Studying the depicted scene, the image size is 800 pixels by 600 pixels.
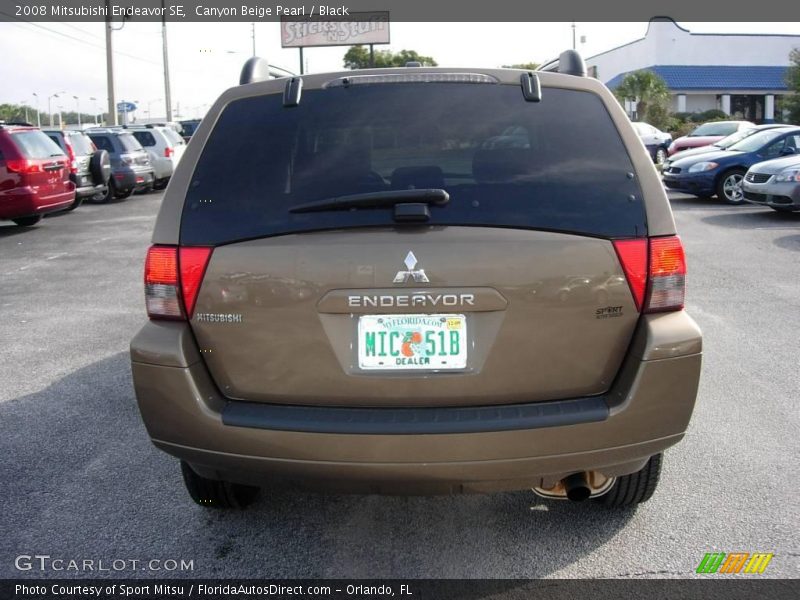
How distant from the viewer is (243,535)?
135 inches

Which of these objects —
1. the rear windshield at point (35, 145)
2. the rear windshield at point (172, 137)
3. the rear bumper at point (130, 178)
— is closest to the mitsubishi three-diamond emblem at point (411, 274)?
the rear windshield at point (35, 145)

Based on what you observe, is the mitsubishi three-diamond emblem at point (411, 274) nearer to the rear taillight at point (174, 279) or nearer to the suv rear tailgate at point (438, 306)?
the suv rear tailgate at point (438, 306)

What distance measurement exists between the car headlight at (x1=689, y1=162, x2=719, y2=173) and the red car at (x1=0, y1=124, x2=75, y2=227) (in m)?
12.5

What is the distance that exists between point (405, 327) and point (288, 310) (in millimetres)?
414

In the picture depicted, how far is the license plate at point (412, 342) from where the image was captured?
9.14ft

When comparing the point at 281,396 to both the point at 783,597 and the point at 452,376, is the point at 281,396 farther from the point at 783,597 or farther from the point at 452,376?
the point at 783,597

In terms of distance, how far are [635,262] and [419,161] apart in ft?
2.81

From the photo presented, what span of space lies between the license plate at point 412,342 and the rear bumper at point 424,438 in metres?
A: 0.22

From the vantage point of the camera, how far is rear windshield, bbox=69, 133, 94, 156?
17703mm

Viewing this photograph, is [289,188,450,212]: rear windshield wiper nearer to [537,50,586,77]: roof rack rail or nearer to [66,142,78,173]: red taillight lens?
[537,50,586,77]: roof rack rail

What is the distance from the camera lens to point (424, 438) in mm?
2703

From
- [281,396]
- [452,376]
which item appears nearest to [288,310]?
[281,396]

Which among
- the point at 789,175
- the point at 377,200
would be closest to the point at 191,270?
the point at 377,200

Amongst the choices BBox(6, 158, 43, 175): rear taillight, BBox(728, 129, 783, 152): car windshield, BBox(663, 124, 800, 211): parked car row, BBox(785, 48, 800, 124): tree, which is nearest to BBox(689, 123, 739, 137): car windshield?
BBox(663, 124, 800, 211): parked car row
